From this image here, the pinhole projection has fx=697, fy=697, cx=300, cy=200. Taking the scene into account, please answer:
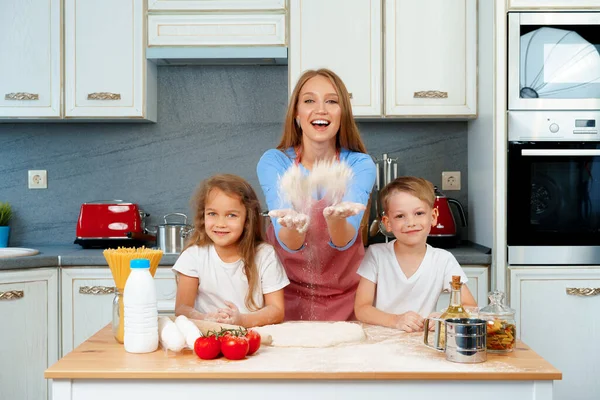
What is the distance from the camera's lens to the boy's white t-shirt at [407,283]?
201cm


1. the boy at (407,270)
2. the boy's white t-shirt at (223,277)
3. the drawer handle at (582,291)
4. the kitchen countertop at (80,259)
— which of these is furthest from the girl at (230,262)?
the drawer handle at (582,291)

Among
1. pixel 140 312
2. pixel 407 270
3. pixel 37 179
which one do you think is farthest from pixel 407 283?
pixel 37 179

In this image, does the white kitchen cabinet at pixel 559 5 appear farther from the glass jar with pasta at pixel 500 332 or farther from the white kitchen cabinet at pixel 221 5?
the glass jar with pasta at pixel 500 332

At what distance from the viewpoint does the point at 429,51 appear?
10.5 ft

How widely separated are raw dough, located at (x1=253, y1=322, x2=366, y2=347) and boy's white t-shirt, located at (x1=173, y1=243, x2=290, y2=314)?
0.34m

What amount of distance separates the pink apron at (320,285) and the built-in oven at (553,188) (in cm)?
109

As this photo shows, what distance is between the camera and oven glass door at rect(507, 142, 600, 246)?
2969 millimetres

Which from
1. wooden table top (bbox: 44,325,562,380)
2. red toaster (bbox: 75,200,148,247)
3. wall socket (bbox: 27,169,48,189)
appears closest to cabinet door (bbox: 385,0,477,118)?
red toaster (bbox: 75,200,148,247)

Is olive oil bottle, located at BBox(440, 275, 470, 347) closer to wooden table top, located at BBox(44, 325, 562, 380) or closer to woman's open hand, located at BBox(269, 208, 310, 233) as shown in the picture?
wooden table top, located at BBox(44, 325, 562, 380)

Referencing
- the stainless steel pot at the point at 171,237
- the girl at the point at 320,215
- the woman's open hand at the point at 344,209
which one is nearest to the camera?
the woman's open hand at the point at 344,209

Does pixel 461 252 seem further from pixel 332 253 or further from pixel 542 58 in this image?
pixel 332 253

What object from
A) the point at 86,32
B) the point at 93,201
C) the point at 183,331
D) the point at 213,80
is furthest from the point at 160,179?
the point at 183,331

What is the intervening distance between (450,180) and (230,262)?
1817 millimetres

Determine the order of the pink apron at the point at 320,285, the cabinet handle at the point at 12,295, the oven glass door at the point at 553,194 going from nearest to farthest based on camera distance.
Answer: the pink apron at the point at 320,285 < the cabinet handle at the point at 12,295 < the oven glass door at the point at 553,194
